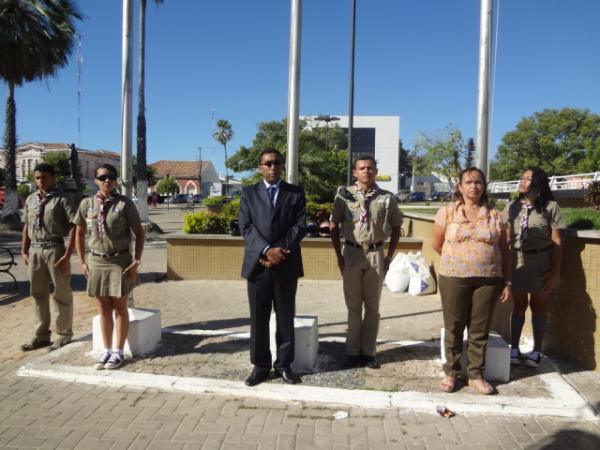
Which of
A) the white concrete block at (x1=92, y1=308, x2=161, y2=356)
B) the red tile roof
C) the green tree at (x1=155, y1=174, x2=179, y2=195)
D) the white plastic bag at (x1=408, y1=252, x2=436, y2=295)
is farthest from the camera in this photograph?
the red tile roof

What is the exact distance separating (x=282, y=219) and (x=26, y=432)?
2.25 metres

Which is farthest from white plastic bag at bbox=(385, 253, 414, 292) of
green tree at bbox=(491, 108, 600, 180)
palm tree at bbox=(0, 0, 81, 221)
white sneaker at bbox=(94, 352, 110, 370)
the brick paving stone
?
green tree at bbox=(491, 108, 600, 180)

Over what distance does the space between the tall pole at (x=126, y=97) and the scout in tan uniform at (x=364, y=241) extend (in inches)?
121

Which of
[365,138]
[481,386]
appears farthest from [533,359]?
[365,138]

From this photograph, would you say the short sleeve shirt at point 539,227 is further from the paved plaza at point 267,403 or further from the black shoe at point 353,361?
the black shoe at point 353,361

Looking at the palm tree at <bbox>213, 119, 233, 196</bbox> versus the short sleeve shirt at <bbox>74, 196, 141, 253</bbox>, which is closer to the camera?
the short sleeve shirt at <bbox>74, 196, 141, 253</bbox>

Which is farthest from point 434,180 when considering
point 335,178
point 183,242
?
point 183,242

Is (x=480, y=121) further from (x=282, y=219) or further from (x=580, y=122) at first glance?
(x=580, y=122)

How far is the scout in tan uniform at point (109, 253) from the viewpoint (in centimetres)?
412

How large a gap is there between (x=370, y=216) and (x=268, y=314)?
3.83 ft

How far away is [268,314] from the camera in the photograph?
3.88 metres

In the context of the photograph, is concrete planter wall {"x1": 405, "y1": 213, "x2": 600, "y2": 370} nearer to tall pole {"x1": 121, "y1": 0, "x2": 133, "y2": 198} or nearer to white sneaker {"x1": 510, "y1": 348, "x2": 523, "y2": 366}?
white sneaker {"x1": 510, "y1": 348, "x2": 523, "y2": 366}

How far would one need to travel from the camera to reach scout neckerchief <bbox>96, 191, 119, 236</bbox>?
409 centimetres

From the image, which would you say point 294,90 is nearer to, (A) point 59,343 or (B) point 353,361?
(B) point 353,361
